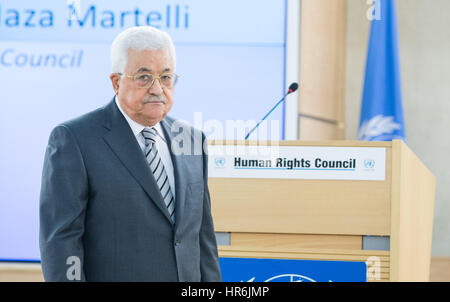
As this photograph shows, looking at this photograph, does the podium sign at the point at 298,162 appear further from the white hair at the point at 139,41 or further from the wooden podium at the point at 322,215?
the white hair at the point at 139,41

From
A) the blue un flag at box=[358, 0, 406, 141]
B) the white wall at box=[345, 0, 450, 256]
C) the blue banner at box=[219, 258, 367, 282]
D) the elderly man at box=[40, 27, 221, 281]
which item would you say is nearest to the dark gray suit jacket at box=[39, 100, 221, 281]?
the elderly man at box=[40, 27, 221, 281]

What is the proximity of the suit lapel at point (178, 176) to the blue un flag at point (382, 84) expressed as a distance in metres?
2.47

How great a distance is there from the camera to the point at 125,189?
130 centimetres

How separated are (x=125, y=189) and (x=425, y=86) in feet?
10.7

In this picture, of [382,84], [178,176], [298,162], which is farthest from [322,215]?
[382,84]

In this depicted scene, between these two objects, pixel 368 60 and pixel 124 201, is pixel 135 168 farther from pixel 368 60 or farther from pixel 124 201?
pixel 368 60

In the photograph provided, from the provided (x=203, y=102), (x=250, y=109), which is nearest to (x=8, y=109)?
(x=203, y=102)

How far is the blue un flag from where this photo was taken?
3693mm

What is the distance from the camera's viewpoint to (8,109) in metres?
4.02

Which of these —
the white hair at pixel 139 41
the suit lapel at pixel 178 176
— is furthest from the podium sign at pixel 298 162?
the white hair at pixel 139 41
